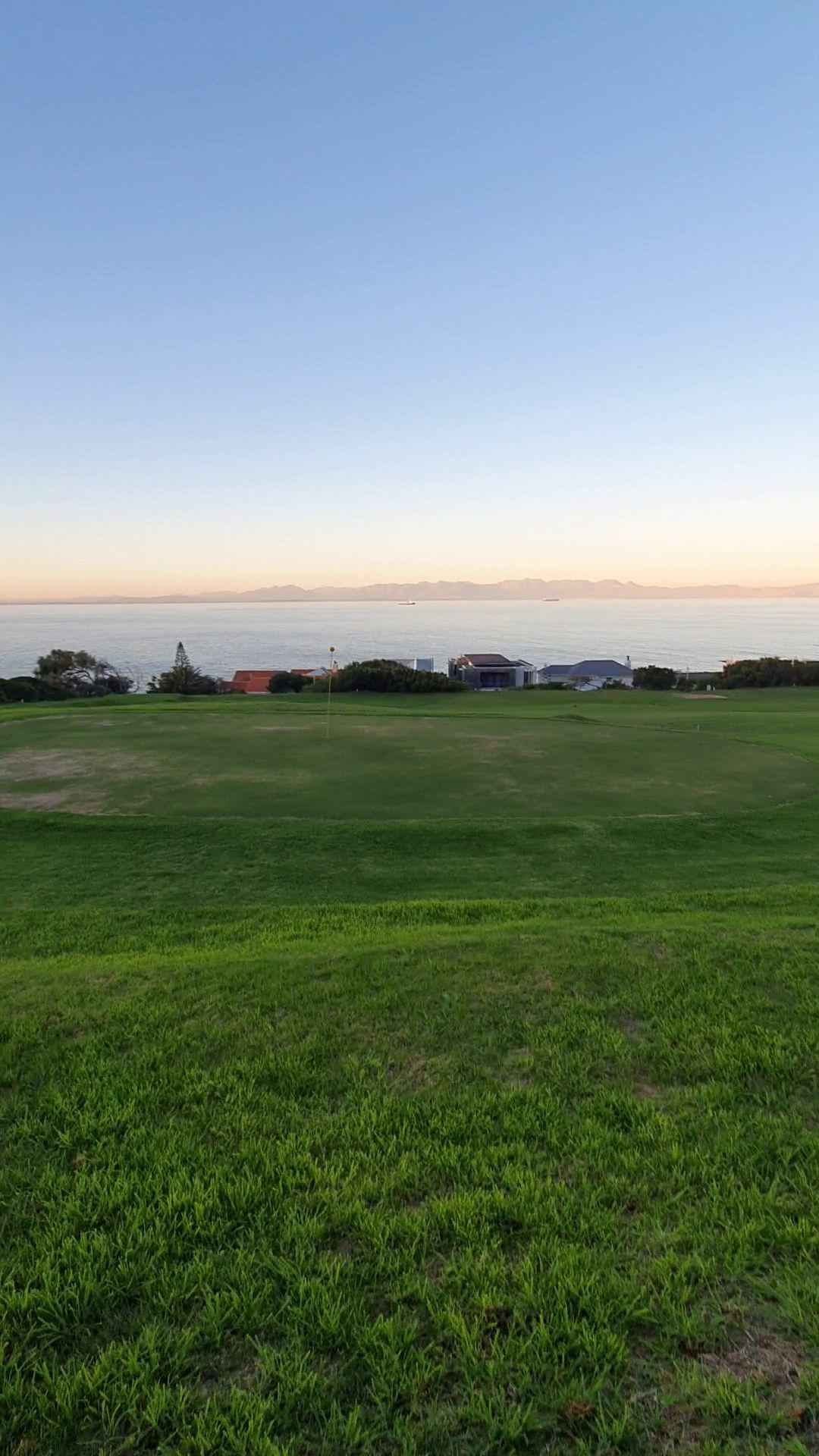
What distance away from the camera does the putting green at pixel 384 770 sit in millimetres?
13367

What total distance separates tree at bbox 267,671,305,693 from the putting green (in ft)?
126

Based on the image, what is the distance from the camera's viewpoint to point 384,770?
16125 mm

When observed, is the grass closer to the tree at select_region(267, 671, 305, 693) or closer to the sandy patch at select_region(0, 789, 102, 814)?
the sandy patch at select_region(0, 789, 102, 814)

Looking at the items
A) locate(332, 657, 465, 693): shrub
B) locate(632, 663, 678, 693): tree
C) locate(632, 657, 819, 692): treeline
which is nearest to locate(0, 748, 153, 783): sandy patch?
locate(332, 657, 465, 693): shrub

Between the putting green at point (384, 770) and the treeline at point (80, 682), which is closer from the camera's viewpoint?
the putting green at point (384, 770)

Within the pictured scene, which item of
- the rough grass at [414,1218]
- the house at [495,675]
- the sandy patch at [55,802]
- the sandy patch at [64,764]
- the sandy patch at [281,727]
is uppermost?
the house at [495,675]

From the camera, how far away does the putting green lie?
13367 millimetres

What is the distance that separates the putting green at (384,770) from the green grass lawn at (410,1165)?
330 centimetres

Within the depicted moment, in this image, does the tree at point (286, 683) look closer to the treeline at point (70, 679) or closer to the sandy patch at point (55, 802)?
the treeline at point (70, 679)

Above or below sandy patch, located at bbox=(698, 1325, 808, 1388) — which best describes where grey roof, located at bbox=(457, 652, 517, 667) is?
above

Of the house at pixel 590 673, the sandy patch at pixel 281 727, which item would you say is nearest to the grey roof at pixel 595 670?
the house at pixel 590 673

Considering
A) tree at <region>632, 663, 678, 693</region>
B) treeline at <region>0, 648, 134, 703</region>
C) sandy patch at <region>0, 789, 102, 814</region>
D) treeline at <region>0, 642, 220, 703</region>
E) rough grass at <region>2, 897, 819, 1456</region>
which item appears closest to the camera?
rough grass at <region>2, 897, 819, 1456</region>

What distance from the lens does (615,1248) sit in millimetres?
3287

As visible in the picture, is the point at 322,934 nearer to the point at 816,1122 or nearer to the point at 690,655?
the point at 816,1122
